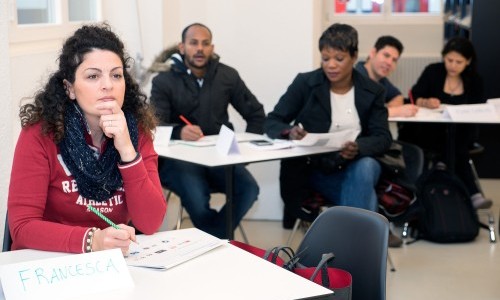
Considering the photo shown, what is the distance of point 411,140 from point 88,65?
11.9 feet

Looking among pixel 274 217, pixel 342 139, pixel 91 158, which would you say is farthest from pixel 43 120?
pixel 274 217

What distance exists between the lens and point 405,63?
10023mm

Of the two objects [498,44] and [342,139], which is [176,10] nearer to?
[342,139]

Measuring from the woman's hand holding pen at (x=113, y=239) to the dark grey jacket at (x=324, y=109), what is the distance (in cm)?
231

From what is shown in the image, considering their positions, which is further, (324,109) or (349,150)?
(324,109)

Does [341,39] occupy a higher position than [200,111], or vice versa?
[341,39]

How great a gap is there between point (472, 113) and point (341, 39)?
1374 mm

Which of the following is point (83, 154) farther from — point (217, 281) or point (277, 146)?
point (277, 146)

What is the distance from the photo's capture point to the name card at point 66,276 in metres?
1.93

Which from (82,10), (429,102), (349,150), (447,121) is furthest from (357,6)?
(349,150)

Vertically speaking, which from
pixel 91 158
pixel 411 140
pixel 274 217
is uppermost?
pixel 91 158

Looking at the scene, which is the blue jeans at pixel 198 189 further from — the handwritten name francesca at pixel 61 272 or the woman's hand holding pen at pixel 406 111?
the handwritten name francesca at pixel 61 272

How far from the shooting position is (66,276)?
1.98 metres

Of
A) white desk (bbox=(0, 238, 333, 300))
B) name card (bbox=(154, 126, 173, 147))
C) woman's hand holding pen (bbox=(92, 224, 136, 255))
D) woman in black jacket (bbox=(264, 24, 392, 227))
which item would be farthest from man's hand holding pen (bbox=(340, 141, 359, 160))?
woman's hand holding pen (bbox=(92, 224, 136, 255))
